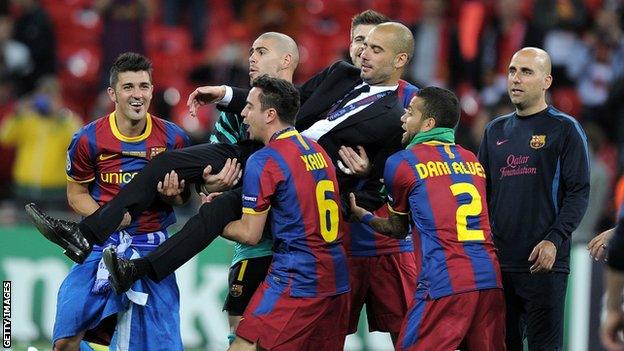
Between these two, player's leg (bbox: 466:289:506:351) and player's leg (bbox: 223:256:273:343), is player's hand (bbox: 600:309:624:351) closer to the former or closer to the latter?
player's leg (bbox: 466:289:506:351)

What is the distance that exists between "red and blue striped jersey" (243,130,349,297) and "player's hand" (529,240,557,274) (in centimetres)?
118

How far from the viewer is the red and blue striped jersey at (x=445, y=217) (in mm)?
7004

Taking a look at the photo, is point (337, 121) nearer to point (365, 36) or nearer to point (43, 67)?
point (365, 36)

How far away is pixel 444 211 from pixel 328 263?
2.56 ft

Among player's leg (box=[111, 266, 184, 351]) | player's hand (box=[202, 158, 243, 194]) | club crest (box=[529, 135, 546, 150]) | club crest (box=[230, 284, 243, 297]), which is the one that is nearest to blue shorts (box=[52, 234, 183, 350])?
player's leg (box=[111, 266, 184, 351])

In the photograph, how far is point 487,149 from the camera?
25.7ft

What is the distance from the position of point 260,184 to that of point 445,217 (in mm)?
1085

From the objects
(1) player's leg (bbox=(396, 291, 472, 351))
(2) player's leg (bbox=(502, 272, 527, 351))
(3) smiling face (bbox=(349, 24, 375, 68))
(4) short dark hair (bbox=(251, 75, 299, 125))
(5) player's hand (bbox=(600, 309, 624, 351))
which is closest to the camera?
(5) player's hand (bbox=(600, 309, 624, 351))

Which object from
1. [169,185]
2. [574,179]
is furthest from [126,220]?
[574,179]

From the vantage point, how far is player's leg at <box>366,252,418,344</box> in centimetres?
793

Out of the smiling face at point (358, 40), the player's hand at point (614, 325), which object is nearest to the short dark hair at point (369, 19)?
the smiling face at point (358, 40)

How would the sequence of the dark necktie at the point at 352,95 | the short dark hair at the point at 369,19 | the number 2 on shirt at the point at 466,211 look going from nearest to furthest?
the number 2 on shirt at the point at 466,211
the dark necktie at the point at 352,95
the short dark hair at the point at 369,19

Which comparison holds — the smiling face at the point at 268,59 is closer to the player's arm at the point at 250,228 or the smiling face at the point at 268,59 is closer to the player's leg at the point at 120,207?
the player's leg at the point at 120,207

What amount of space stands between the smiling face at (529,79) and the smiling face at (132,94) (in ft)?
7.59
